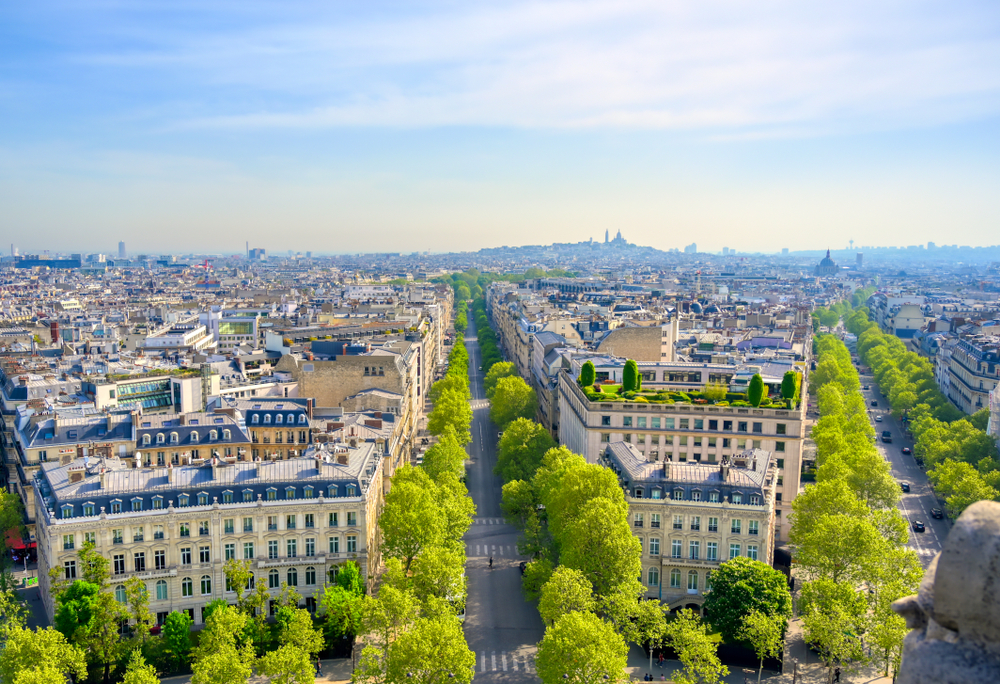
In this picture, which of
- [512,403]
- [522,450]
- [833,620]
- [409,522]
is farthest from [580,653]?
[512,403]

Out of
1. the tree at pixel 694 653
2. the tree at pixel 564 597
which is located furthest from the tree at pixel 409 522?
the tree at pixel 694 653

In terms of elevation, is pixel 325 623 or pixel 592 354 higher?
pixel 592 354

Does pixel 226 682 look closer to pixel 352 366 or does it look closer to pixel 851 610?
pixel 851 610

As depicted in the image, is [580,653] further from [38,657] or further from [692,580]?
[38,657]

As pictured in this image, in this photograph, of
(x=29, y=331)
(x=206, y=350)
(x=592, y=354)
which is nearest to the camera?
(x=592, y=354)

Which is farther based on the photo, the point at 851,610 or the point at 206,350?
the point at 206,350

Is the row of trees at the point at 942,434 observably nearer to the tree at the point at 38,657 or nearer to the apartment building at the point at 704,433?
the apartment building at the point at 704,433

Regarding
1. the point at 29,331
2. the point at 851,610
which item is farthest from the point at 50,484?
the point at 29,331
